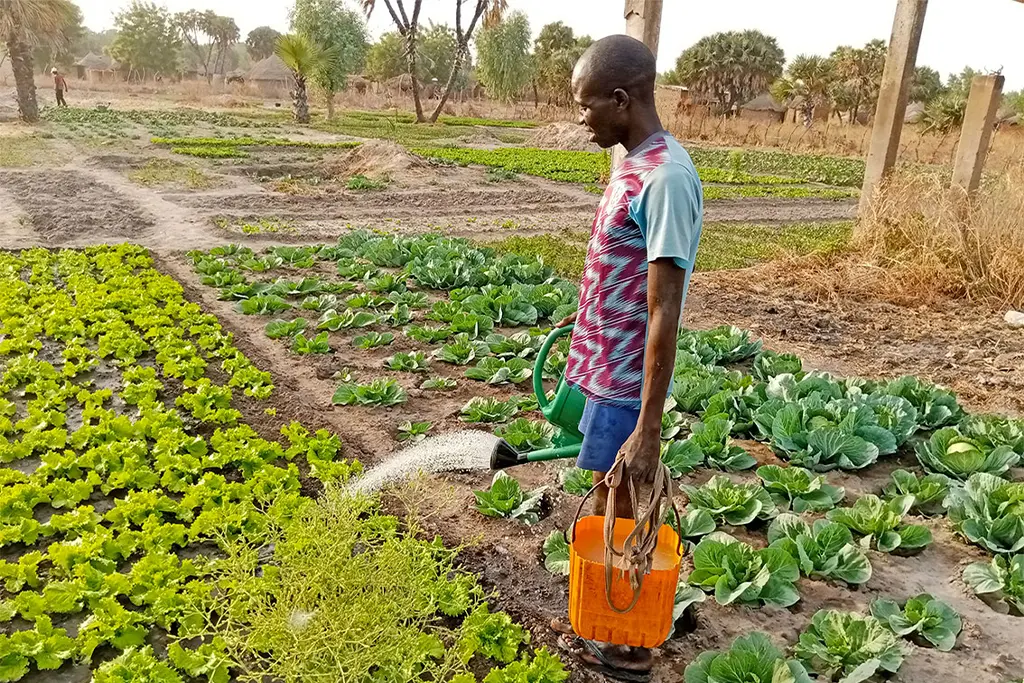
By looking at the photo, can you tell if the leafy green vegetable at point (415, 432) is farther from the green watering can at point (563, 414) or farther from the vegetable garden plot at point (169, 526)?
the green watering can at point (563, 414)

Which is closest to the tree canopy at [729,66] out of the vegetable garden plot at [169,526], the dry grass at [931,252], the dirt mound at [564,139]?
the dirt mound at [564,139]

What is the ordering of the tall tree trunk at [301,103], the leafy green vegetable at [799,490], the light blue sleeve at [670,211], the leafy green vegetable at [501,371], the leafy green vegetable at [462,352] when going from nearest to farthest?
the light blue sleeve at [670,211]
the leafy green vegetable at [799,490]
the leafy green vegetable at [501,371]
the leafy green vegetable at [462,352]
the tall tree trunk at [301,103]

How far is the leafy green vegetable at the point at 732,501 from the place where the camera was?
11.0ft

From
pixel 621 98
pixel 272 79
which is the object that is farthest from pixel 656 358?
pixel 272 79

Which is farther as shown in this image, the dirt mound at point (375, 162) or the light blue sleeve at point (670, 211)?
the dirt mound at point (375, 162)

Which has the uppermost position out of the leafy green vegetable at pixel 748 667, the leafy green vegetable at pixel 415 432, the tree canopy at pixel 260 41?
the tree canopy at pixel 260 41

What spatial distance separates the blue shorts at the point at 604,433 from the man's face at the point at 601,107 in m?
0.82

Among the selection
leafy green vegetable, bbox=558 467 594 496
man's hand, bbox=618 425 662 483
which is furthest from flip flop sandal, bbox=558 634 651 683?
leafy green vegetable, bbox=558 467 594 496

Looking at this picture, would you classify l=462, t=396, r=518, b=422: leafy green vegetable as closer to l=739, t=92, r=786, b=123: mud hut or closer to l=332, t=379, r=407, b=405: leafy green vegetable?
l=332, t=379, r=407, b=405: leafy green vegetable

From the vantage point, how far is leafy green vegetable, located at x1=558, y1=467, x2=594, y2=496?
11.7ft

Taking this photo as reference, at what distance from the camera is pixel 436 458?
3.96 meters

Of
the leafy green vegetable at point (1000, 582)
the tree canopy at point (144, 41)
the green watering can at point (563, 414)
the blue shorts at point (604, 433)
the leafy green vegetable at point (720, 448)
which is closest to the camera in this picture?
the blue shorts at point (604, 433)

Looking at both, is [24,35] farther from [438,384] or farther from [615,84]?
[615,84]

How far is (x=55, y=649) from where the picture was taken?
248cm
